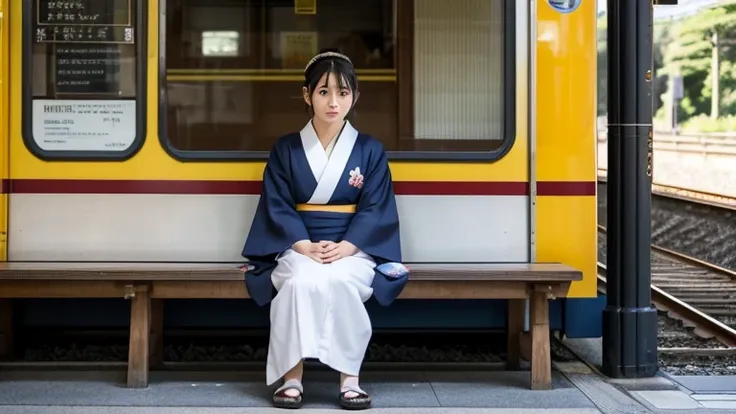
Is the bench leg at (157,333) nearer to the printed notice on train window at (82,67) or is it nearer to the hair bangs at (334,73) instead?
the printed notice on train window at (82,67)

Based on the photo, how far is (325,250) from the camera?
14.8 ft

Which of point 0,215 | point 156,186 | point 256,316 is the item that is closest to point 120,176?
point 156,186

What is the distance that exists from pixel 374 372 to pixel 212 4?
6.90 ft

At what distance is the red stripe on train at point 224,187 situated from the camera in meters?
5.04

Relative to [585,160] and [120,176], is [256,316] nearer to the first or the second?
[120,176]

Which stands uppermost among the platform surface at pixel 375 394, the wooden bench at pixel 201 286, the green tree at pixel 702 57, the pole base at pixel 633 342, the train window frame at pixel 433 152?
the green tree at pixel 702 57

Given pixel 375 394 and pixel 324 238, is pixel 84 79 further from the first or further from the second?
pixel 375 394

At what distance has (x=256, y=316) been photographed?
5.24m

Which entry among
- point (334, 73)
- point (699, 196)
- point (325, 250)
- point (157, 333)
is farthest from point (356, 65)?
point (699, 196)

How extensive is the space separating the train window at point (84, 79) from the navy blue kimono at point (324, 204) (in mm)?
873

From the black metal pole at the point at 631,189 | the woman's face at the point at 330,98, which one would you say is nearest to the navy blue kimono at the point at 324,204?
the woman's face at the point at 330,98

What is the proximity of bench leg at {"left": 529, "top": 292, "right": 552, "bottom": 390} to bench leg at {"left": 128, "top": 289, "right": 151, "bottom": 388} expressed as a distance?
5.91 ft

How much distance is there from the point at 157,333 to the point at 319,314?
1.13 metres

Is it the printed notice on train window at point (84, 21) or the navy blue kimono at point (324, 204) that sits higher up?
the printed notice on train window at point (84, 21)
